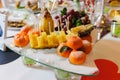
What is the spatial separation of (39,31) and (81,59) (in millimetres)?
271

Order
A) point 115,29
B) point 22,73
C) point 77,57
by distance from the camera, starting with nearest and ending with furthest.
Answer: point 77,57 → point 22,73 → point 115,29

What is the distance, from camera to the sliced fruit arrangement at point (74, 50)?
859mm

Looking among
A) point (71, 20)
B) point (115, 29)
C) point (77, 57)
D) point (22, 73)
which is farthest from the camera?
point (115, 29)

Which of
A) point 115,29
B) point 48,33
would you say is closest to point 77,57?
point 48,33

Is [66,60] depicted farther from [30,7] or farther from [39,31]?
[30,7]

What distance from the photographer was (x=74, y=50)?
887mm

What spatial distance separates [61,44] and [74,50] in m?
0.06

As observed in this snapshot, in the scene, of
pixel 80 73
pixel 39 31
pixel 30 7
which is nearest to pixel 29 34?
pixel 39 31

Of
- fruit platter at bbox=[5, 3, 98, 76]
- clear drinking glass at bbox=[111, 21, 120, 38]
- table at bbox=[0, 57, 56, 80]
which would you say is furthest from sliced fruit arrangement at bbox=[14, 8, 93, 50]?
clear drinking glass at bbox=[111, 21, 120, 38]

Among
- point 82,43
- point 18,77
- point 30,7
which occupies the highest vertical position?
point 30,7

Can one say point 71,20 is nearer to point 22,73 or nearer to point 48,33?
point 48,33

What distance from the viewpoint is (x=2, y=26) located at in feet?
3.94

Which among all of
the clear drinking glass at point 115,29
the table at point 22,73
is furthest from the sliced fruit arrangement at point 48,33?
the clear drinking glass at point 115,29

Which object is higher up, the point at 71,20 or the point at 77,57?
the point at 71,20
